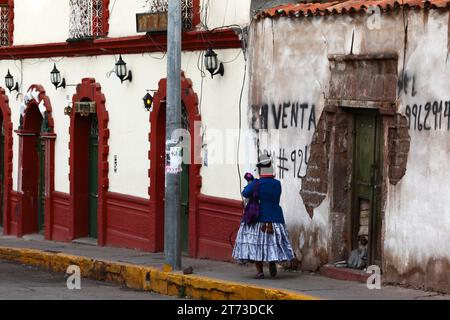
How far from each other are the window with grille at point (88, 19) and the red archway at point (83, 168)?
89cm

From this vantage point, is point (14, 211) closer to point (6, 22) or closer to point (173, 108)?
point (6, 22)

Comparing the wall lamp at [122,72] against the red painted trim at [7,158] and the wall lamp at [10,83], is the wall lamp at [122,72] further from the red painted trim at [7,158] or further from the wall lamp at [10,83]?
the red painted trim at [7,158]

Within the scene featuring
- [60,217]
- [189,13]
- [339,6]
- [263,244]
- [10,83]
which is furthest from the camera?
[10,83]

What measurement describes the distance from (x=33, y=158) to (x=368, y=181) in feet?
39.2

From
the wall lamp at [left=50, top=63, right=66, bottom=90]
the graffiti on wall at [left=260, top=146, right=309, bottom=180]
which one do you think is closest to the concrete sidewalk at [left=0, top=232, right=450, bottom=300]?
the graffiti on wall at [left=260, top=146, right=309, bottom=180]

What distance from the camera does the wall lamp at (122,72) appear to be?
2102 cm

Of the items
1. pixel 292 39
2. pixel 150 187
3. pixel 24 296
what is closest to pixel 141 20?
pixel 150 187

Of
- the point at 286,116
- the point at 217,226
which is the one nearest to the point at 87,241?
the point at 217,226

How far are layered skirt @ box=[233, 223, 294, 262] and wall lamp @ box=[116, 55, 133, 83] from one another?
6.21 metres

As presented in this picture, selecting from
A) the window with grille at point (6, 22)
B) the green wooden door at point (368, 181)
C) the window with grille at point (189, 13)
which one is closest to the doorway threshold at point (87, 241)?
the window with grille at point (6, 22)

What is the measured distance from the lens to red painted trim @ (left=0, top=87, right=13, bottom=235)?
1038 inches

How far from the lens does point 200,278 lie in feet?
50.9

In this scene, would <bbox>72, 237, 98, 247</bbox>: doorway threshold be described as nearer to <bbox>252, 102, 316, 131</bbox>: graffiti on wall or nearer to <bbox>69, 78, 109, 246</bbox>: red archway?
<bbox>69, 78, 109, 246</bbox>: red archway
